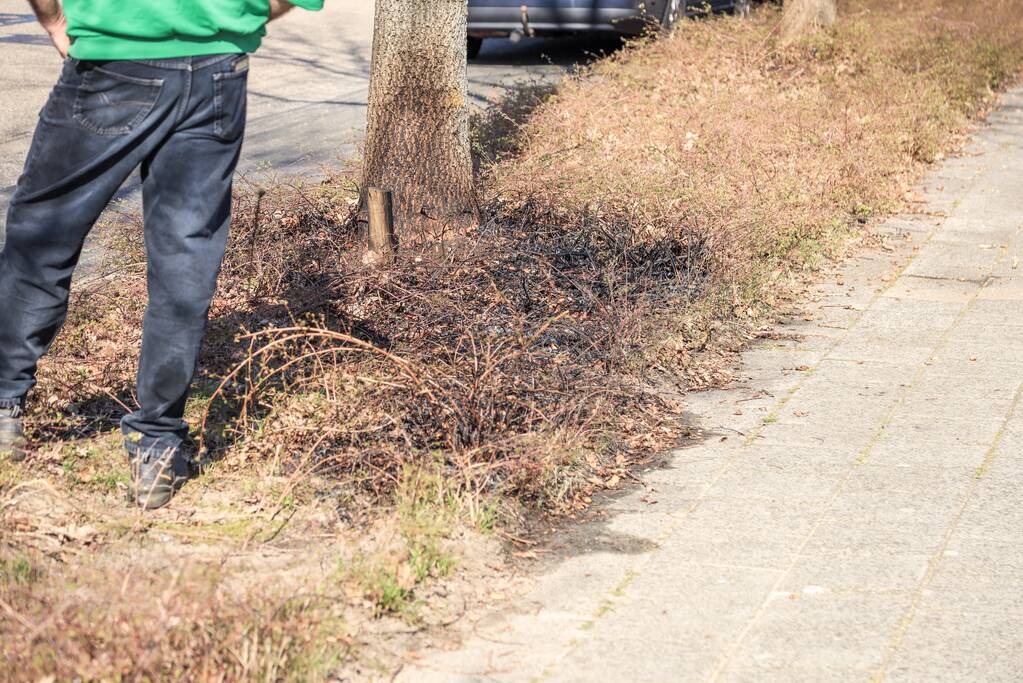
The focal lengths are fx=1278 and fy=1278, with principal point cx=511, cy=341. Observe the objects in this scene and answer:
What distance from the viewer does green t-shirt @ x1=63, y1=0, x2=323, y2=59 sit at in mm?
3494

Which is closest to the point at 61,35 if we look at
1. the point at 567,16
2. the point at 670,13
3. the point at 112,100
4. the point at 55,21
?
the point at 55,21

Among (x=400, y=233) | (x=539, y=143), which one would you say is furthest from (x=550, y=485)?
(x=539, y=143)

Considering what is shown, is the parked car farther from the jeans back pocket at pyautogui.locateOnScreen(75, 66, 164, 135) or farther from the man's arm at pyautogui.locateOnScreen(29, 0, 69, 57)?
the jeans back pocket at pyautogui.locateOnScreen(75, 66, 164, 135)

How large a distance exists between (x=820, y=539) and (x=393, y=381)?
1.41 metres

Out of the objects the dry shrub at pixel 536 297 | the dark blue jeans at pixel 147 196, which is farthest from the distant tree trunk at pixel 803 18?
the dark blue jeans at pixel 147 196

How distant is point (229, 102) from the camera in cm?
364

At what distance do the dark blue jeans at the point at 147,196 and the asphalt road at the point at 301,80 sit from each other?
3136 millimetres

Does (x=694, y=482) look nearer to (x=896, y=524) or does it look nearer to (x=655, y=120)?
(x=896, y=524)

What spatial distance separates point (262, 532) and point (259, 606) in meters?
0.71

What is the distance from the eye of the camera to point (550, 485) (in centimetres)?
398

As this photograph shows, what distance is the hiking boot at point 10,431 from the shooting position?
378 cm

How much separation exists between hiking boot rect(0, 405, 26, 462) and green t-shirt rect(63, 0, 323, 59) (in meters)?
1.06

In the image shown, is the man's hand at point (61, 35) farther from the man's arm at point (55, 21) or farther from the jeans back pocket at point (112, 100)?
the jeans back pocket at point (112, 100)

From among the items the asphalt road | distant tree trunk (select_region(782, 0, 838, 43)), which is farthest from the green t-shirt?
distant tree trunk (select_region(782, 0, 838, 43))
